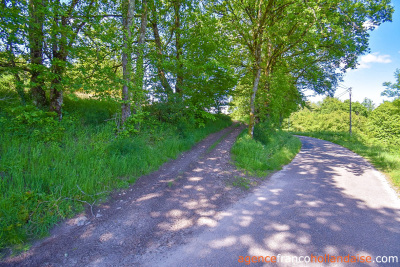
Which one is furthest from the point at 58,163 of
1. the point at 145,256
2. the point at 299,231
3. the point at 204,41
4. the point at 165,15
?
the point at 165,15

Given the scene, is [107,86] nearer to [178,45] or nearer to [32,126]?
[32,126]

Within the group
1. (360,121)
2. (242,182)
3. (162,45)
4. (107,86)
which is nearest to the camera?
(242,182)

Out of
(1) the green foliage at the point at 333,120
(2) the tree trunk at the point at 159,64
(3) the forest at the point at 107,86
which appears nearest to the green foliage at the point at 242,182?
(3) the forest at the point at 107,86

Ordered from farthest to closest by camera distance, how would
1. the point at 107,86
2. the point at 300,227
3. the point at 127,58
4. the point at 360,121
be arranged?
the point at 360,121
the point at 127,58
the point at 107,86
the point at 300,227

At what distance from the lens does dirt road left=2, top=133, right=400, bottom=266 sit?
234cm

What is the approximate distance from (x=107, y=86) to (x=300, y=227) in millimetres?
6350

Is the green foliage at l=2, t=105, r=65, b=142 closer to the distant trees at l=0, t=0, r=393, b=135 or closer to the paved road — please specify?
the distant trees at l=0, t=0, r=393, b=135

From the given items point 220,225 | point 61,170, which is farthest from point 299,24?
point 61,170

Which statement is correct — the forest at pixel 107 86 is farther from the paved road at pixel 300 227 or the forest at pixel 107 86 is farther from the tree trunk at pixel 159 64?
the paved road at pixel 300 227

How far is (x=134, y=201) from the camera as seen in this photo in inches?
144

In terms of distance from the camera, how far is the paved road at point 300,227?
7.81 ft

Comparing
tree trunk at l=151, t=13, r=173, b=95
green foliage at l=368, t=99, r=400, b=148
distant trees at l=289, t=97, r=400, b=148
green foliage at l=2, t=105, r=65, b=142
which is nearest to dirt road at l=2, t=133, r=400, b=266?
green foliage at l=2, t=105, r=65, b=142

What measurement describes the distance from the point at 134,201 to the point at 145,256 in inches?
58.4

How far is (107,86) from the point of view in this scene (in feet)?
→ 18.6
